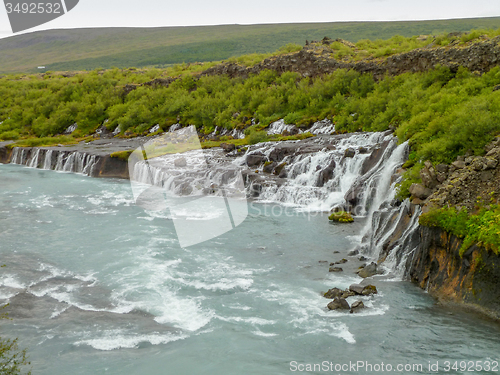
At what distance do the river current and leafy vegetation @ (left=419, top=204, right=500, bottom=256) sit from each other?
82.4 inches

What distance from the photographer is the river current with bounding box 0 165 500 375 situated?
11.5m

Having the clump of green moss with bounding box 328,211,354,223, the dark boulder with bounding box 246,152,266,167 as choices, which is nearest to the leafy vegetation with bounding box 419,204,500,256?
the clump of green moss with bounding box 328,211,354,223

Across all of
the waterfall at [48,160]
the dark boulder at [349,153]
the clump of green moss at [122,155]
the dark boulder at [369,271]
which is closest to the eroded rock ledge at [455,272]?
the dark boulder at [369,271]

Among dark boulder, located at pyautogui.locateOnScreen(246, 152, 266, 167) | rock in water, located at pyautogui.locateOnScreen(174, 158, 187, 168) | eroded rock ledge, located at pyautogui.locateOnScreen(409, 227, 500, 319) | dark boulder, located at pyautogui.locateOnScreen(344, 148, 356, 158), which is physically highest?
eroded rock ledge, located at pyautogui.locateOnScreen(409, 227, 500, 319)

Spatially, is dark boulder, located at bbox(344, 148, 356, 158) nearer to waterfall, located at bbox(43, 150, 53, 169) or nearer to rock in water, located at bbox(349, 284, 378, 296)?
rock in water, located at bbox(349, 284, 378, 296)

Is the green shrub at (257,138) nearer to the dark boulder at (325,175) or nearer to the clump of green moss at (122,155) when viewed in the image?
the clump of green moss at (122,155)

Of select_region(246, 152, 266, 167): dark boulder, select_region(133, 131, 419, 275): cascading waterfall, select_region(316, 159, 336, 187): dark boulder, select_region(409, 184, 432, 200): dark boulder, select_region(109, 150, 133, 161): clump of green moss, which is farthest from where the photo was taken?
select_region(109, 150, 133, 161): clump of green moss

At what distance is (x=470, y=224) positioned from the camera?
45.4ft

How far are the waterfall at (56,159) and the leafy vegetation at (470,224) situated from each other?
31769 millimetres

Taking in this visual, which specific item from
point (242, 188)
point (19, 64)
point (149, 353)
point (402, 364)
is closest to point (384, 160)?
point (242, 188)

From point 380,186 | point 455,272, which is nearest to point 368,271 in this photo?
point 455,272

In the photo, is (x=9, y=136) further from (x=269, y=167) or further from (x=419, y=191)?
(x=419, y=191)

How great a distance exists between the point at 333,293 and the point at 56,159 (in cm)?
3626

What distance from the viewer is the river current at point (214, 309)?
11.5 m
